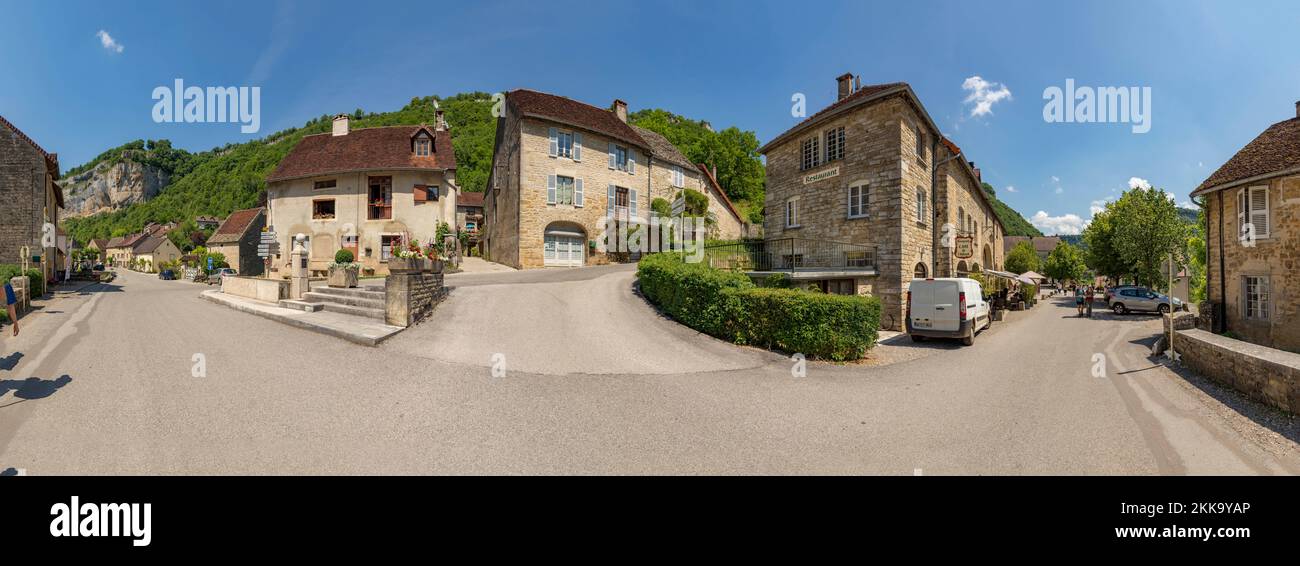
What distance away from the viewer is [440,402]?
542cm

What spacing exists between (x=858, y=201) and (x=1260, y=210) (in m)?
10.0

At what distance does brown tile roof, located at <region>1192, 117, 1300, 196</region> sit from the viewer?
1180cm

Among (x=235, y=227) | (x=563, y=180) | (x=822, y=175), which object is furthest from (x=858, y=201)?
(x=235, y=227)

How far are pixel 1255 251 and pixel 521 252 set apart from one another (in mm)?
27125

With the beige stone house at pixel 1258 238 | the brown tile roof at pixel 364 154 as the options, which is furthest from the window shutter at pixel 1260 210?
the brown tile roof at pixel 364 154

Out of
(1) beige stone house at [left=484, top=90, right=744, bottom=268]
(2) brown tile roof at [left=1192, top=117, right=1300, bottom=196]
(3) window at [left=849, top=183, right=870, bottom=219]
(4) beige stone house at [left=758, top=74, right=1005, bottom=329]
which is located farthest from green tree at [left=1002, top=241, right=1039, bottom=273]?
(3) window at [left=849, top=183, right=870, bottom=219]

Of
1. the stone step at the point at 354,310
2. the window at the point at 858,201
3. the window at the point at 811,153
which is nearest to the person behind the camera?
the stone step at the point at 354,310

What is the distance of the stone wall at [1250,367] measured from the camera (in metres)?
5.70

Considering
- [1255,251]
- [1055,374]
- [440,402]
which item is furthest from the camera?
[1255,251]

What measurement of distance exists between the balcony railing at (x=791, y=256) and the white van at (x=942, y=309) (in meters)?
2.96

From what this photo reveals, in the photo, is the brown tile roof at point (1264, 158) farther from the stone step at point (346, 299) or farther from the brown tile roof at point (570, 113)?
the brown tile roof at point (570, 113)

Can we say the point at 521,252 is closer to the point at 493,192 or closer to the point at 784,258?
the point at 493,192

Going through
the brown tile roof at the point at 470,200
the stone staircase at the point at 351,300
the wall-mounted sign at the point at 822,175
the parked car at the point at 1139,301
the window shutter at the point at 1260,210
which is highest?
the brown tile roof at the point at 470,200

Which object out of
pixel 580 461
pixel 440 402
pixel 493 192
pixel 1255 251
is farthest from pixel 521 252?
pixel 1255 251
